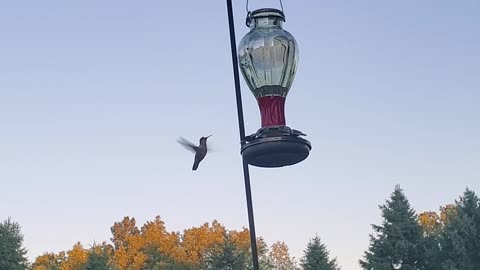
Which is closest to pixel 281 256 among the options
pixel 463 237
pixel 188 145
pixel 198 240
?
pixel 198 240

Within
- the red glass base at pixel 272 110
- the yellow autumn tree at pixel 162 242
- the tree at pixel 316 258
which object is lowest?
the red glass base at pixel 272 110

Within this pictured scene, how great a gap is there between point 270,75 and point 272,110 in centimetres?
22

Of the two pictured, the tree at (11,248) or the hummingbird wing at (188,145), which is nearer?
the hummingbird wing at (188,145)

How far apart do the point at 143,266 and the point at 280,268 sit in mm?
24567

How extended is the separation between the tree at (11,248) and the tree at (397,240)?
53.7ft

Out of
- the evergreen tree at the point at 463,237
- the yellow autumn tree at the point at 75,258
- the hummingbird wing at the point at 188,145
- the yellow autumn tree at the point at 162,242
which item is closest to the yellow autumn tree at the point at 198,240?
the yellow autumn tree at the point at 162,242

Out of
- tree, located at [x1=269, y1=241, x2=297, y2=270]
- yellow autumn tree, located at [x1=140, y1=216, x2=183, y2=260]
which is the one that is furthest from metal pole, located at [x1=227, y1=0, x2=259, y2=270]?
tree, located at [x1=269, y1=241, x2=297, y2=270]

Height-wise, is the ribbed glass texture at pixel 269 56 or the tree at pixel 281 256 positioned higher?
the tree at pixel 281 256

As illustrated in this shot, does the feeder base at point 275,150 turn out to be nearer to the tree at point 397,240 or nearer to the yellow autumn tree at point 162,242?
the tree at point 397,240

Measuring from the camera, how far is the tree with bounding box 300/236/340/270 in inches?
1388

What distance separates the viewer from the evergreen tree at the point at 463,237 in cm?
3619

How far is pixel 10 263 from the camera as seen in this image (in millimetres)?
35250

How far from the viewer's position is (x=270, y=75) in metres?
4.62

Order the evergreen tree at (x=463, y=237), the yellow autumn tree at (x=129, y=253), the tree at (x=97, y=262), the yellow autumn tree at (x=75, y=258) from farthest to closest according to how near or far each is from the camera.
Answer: the yellow autumn tree at (x=129, y=253) < the yellow autumn tree at (x=75, y=258) < the evergreen tree at (x=463, y=237) < the tree at (x=97, y=262)
